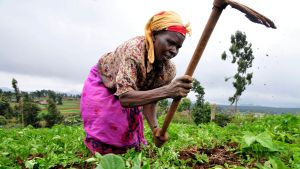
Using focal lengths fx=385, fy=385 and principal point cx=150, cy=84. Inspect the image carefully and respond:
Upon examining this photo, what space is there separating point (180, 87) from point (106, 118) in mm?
1193

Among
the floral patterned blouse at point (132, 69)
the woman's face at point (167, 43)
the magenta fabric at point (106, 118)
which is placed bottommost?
the magenta fabric at point (106, 118)

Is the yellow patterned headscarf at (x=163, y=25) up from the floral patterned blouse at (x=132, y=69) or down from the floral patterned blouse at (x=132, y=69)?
up

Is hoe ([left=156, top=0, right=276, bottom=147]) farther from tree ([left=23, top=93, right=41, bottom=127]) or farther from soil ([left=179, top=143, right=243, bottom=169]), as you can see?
tree ([left=23, top=93, right=41, bottom=127])

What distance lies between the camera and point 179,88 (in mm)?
2607

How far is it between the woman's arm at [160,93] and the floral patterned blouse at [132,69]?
73mm

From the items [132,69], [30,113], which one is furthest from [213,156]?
[30,113]

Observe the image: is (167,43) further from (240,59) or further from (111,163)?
(240,59)

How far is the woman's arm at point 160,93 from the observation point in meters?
2.59

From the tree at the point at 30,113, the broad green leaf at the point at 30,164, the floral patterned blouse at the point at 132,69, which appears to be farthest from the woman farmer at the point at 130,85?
the tree at the point at 30,113

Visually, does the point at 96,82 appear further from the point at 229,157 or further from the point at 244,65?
the point at 244,65

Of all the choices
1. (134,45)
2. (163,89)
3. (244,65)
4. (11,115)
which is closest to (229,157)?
(163,89)

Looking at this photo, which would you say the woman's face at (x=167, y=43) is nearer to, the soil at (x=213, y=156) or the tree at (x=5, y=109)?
the soil at (x=213, y=156)

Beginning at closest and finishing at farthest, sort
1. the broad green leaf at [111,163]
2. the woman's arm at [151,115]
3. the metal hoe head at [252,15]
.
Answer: the broad green leaf at [111,163] → the metal hoe head at [252,15] → the woman's arm at [151,115]

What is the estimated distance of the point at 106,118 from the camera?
3.59m
